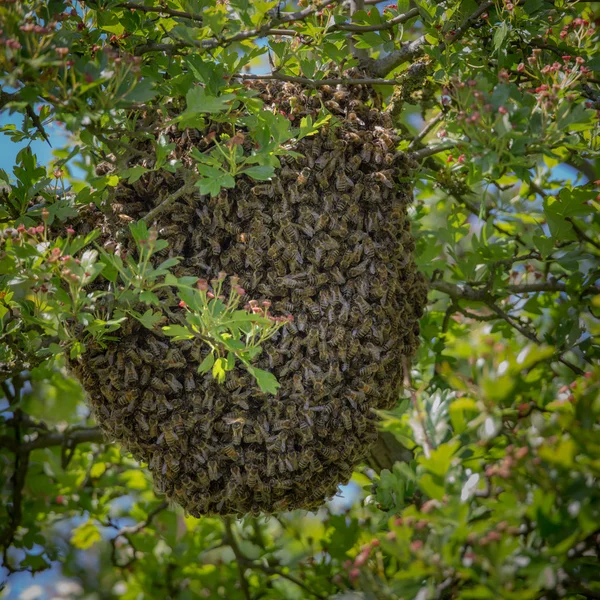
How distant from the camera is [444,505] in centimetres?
146

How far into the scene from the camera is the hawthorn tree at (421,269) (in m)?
1.45

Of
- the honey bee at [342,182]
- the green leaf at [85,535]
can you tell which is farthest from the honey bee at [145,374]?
the green leaf at [85,535]

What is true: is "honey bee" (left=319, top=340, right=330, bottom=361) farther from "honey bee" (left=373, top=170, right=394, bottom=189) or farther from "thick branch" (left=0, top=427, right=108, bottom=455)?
"thick branch" (left=0, top=427, right=108, bottom=455)

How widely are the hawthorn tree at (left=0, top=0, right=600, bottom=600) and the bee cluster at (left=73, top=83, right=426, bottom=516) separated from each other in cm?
11

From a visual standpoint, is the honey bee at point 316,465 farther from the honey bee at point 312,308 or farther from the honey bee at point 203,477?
the honey bee at point 312,308

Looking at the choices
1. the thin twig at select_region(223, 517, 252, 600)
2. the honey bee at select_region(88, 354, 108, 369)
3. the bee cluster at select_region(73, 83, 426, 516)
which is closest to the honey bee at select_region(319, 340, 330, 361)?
the bee cluster at select_region(73, 83, 426, 516)

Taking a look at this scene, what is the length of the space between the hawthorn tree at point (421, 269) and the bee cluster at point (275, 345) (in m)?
0.11

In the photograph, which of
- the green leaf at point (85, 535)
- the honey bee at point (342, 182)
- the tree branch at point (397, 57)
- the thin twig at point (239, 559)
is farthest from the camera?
the green leaf at point (85, 535)

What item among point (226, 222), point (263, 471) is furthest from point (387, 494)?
point (226, 222)

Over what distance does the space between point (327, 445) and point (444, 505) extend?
68cm

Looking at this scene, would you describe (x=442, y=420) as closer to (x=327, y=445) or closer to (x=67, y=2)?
(x=327, y=445)

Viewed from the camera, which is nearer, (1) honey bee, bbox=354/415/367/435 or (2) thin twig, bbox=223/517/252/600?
(1) honey bee, bbox=354/415/367/435

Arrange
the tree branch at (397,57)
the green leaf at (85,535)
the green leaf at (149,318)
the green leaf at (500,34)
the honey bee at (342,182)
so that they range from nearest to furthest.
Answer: the green leaf at (149,318)
the green leaf at (500,34)
the honey bee at (342,182)
the tree branch at (397,57)
the green leaf at (85,535)

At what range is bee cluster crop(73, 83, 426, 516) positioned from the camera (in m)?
2.05
